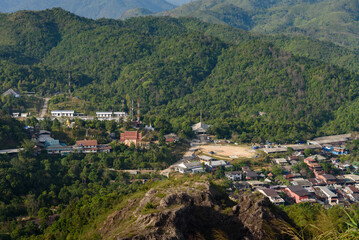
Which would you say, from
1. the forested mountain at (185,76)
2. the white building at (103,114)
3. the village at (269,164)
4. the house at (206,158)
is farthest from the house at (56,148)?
the white building at (103,114)

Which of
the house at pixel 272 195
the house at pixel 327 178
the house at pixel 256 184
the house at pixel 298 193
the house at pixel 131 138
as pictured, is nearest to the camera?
the house at pixel 272 195

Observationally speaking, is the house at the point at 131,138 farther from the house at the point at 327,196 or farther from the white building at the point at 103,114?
the house at the point at 327,196

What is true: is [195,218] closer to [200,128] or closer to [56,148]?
[56,148]

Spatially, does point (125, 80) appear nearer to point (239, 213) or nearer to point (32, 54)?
point (32, 54)

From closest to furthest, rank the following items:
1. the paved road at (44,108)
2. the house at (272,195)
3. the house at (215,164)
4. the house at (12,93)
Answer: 1. the house at (272,195)
2. the house at (215,164)
3. the paved road at (44,108)
4. the house at (12,93)

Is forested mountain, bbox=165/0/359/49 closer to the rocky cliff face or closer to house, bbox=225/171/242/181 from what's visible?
house, bbox=225/171/242/181

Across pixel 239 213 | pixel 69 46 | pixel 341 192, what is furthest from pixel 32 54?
pixel 239 213

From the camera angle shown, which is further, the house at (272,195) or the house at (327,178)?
the house at (327,178)

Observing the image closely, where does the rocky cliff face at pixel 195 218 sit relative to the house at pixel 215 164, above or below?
above
